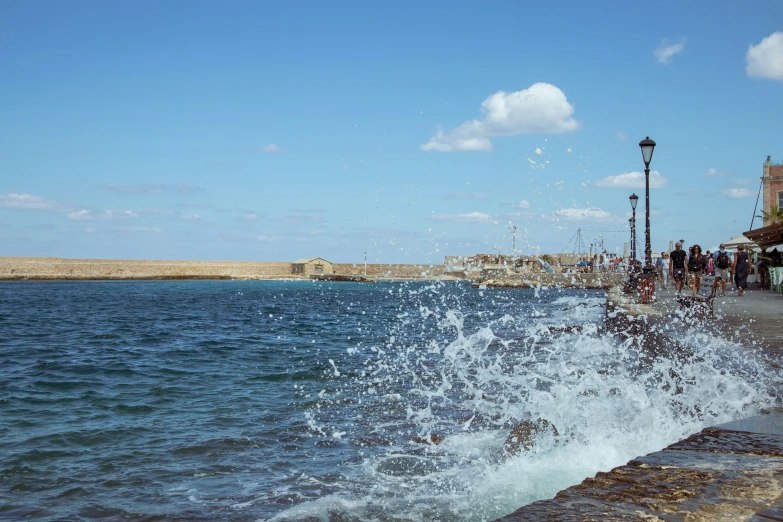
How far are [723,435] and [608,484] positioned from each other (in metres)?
1.35

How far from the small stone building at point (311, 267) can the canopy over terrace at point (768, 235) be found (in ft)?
324

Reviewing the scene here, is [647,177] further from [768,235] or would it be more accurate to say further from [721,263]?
[768,235]

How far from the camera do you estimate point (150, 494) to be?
5.49 m

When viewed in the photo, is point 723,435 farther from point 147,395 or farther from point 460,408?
point 147,395

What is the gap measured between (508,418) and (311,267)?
11288 cm

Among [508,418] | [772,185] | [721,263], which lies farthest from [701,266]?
[772,185]

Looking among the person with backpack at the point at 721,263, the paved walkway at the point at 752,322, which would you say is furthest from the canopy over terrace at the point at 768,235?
the paved walkway at the point at 752,322

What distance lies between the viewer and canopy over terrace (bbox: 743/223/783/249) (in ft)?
66.8

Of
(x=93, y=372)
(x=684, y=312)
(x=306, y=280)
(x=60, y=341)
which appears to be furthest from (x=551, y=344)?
(x=306, y=280)

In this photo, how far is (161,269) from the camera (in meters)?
108

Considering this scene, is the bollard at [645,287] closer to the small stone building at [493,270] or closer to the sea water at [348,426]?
the sea water at [348,426]

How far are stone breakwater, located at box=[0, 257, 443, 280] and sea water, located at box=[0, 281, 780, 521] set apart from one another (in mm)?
90964

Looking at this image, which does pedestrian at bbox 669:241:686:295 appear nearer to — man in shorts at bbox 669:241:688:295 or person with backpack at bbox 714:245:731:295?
man in shorts at bbox 669:241:688:295

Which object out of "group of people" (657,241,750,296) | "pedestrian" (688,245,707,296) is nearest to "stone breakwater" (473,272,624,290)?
"group of people" (657,241,750,296)
